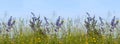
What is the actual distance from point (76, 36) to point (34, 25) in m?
1.08

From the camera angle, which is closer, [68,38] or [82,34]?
[68,38]

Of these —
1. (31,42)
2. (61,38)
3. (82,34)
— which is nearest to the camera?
(31,42)

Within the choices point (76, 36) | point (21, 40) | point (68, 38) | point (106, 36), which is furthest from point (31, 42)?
point (106, 36)

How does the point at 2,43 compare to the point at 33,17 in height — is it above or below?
below

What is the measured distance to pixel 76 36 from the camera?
694 centimetres

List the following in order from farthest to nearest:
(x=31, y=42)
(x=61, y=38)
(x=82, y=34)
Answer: (x=82, y=34) < (x=61, y=38) < (x=31, y=42)

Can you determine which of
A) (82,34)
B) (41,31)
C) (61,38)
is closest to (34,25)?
(41,31)

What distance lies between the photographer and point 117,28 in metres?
6.75

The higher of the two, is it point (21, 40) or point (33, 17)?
point (33, 17)

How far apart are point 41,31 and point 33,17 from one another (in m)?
0.40

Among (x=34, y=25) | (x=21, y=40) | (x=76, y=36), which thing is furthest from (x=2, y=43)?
(x=76, y=36)

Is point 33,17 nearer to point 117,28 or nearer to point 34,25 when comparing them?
point 34,25

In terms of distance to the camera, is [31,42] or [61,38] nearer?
[31,42]

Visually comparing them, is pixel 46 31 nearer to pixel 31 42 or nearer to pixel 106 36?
pixel 31 42
